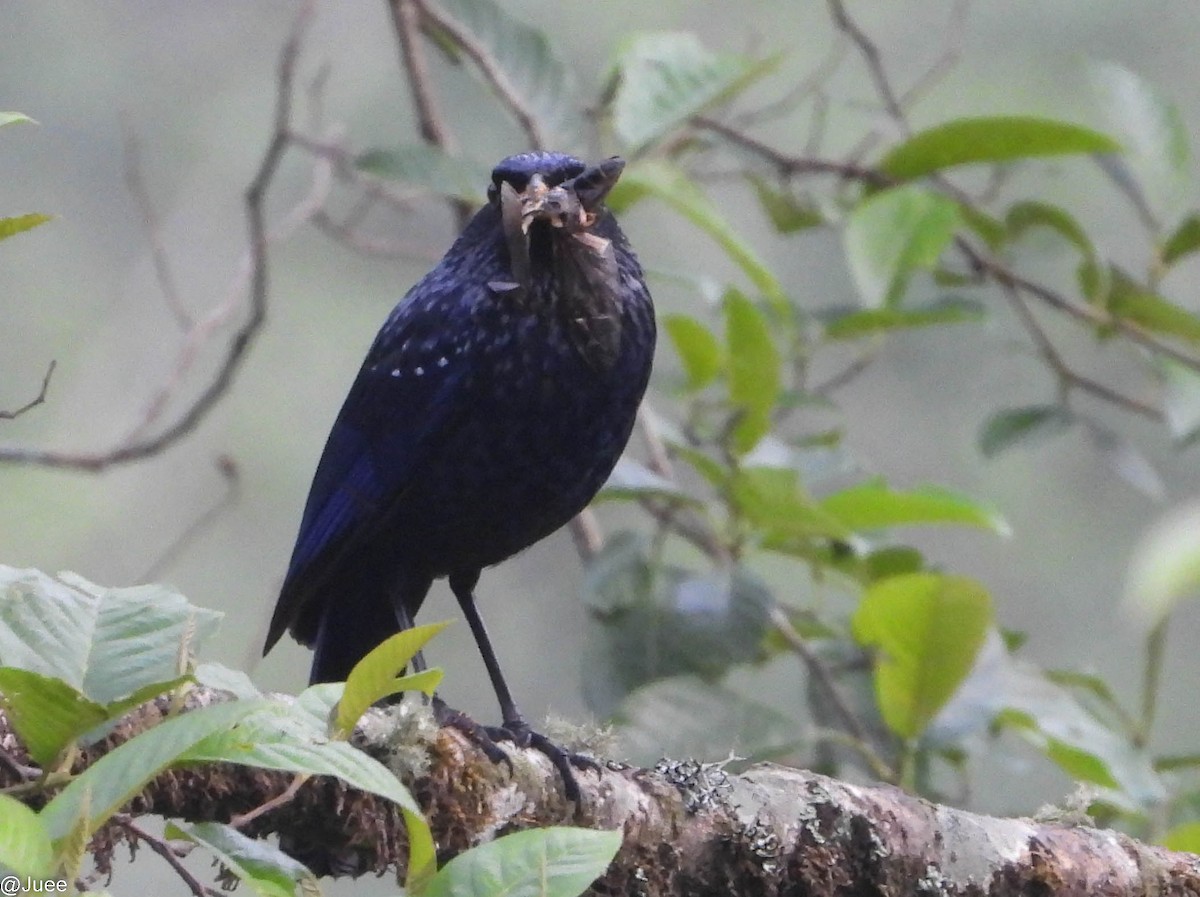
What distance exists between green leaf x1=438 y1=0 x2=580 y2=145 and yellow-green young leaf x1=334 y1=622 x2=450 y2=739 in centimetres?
268

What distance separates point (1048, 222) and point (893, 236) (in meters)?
0.63

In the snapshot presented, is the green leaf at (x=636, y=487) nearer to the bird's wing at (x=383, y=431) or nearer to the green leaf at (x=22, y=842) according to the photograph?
the bird's wing at (x=383, y=431)

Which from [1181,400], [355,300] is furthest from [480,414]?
[355,300]

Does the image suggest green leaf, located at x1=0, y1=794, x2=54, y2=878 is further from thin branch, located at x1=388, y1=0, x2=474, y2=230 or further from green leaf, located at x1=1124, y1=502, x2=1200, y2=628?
thin branch, located at x1=388, y1=0, x2=474, y2=230

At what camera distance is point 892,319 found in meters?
3.77

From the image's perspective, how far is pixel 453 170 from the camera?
3.60m

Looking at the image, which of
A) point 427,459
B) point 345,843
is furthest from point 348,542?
point 345,843

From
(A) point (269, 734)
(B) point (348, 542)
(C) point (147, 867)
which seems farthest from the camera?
(C) point (147, 867)

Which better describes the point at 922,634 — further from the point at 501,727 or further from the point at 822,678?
the point at 501,727

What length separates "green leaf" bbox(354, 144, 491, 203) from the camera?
353cm

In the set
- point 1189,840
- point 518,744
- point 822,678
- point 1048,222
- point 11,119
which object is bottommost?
point 822,678

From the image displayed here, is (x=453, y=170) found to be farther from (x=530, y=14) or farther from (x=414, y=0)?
(x=530, y=14)

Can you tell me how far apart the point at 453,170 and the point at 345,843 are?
2046mm

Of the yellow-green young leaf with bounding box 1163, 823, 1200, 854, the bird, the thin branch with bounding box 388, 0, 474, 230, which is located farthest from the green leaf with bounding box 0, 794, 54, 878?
the thin branch with bounding box 388, 0, 474, 230
